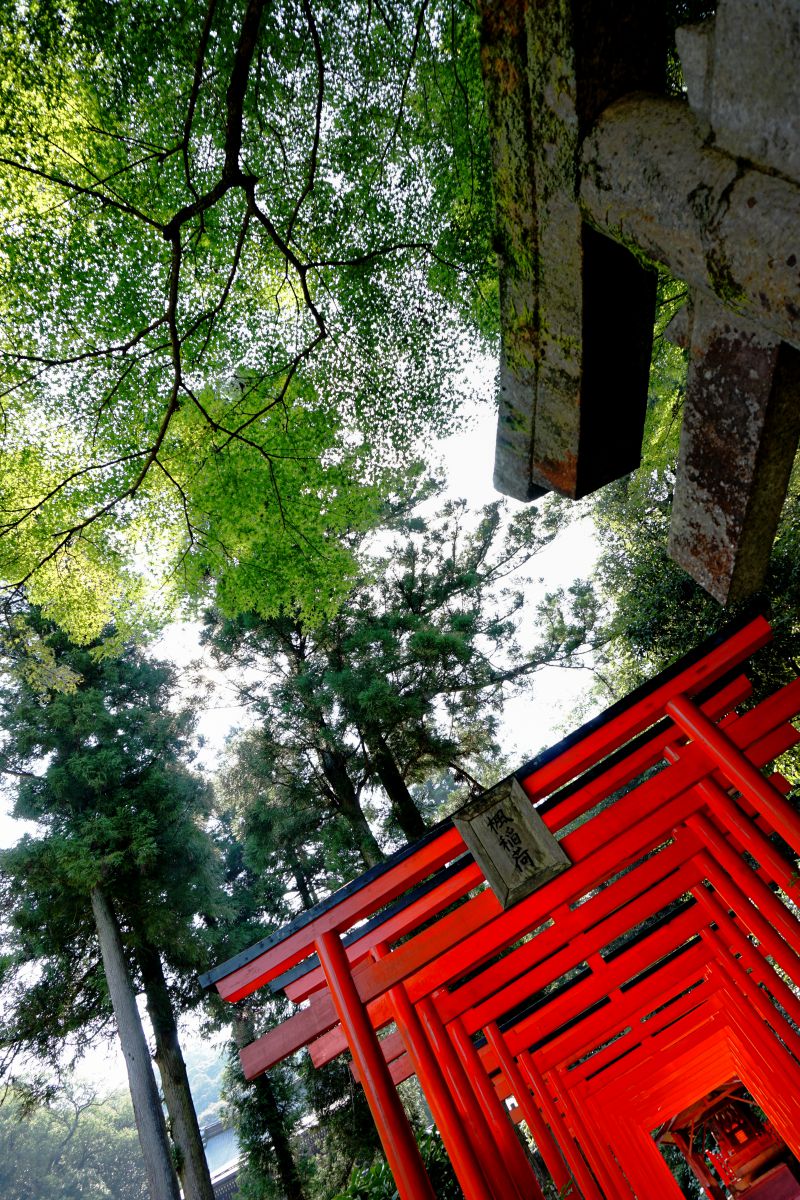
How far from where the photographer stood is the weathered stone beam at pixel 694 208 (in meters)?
0.87

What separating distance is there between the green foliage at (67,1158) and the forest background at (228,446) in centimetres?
3567

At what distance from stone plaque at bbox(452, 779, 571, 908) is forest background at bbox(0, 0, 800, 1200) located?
2590 millimetres

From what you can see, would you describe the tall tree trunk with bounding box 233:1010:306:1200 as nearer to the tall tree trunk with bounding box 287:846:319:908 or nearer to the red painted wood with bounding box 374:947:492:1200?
the tall tree trunk with bounding box 287:846:319:908

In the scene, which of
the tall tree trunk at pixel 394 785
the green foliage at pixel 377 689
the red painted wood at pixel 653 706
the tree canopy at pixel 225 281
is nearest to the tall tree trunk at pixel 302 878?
the green foliage at pixel 377 689

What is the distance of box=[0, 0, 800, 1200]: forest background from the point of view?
419cm

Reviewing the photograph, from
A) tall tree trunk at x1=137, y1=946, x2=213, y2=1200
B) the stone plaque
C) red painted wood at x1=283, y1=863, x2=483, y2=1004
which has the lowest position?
the stone plaque

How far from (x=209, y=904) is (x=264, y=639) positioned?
18.8 feet

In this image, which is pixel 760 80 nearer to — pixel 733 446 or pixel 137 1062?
pixel 733 446

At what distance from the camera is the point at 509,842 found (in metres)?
3.26

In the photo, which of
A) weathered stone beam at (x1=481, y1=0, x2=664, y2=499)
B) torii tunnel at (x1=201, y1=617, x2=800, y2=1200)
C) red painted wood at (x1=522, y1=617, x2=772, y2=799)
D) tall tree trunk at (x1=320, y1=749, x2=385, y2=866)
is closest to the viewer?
weathered stone beam at (x1=481, y1=0, x2=664, y2=499)

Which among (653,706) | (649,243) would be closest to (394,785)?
(653,706)

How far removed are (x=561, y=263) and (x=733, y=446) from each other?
54 centimetres

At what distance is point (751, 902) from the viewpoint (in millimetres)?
4988

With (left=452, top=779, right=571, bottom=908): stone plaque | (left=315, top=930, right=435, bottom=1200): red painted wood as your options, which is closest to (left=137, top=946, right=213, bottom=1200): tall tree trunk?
(left=315, top=930, right=435, bottom=1200): red painted wood
